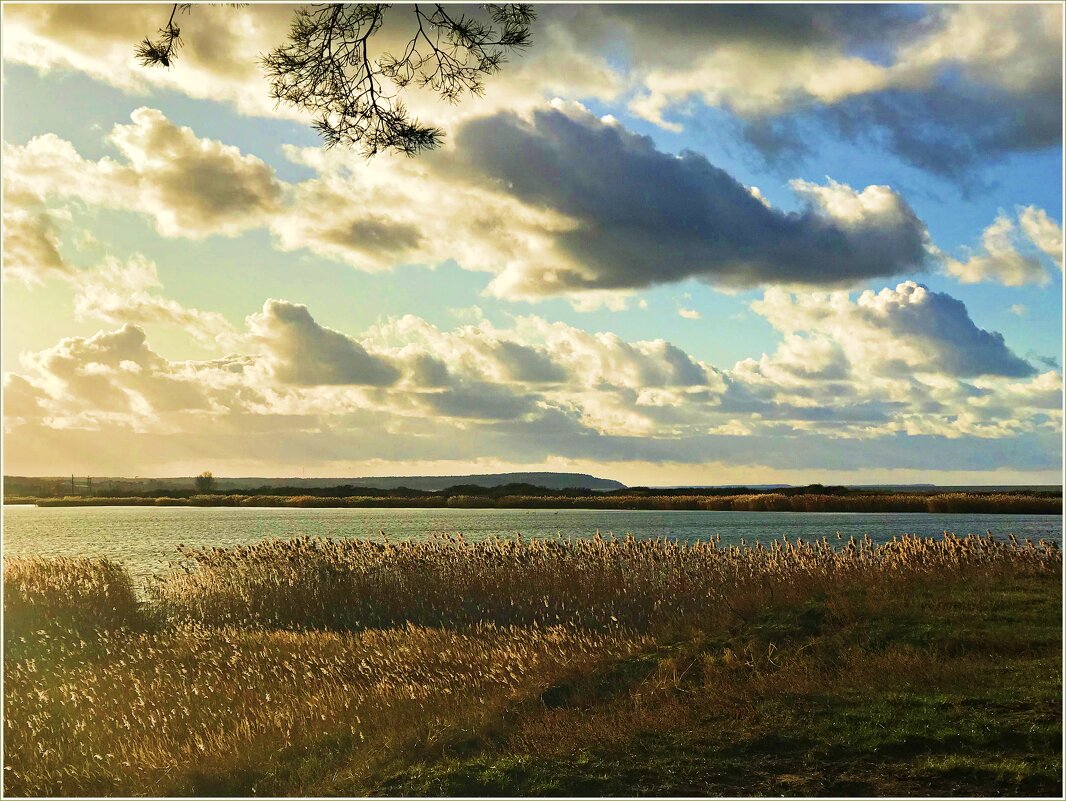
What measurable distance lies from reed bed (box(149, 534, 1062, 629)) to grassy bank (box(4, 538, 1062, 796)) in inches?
3.3

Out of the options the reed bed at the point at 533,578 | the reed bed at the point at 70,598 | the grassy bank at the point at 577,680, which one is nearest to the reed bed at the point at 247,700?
the grassy bank at the point at 577,680

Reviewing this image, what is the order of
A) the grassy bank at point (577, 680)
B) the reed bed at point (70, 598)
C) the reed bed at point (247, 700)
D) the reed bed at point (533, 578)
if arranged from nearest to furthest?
the grassy bank at point (577, 680), the reed bed at point (247, 700), the reed bed at point (533, 578), the reed bed at point (70, 598)

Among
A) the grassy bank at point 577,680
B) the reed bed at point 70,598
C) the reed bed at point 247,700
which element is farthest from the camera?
the reed bed at point 70,598

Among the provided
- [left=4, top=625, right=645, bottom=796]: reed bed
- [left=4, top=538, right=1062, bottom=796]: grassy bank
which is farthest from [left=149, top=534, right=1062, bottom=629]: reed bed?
[left=4, top=625, right=645, bottom=796]: reed bed

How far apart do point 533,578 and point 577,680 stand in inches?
341

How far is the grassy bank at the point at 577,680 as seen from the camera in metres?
9.74

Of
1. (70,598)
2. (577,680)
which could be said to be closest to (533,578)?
(577,680)

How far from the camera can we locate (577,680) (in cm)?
1297

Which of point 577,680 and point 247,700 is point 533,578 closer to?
point 577,680

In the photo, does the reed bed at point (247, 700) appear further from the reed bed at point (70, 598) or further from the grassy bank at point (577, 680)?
the reed bed at point (70, 598)

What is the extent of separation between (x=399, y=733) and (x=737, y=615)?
7.21 m

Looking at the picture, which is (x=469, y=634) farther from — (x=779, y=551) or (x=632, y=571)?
(x=779, y=551)

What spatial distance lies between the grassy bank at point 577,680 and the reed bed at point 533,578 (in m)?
0.08

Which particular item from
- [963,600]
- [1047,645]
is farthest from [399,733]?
[963,600]
